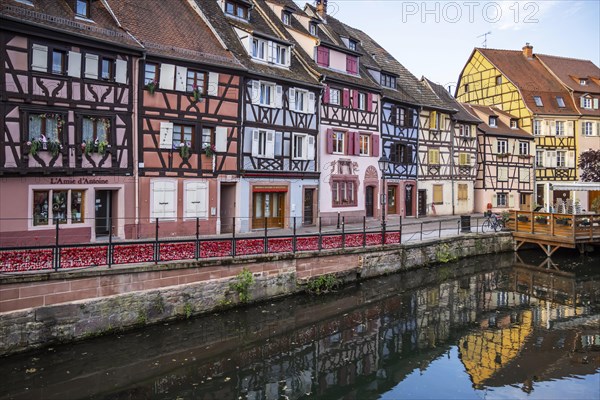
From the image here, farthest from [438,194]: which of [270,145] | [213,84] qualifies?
[213,84]

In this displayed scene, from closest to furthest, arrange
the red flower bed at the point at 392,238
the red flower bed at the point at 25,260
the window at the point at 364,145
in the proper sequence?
the red flower bed at the point at 25,260, the red flower bed at the point at 392,238, the window at the point at 364,145

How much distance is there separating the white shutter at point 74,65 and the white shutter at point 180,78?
3.91 meters

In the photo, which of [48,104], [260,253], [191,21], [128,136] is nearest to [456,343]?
[260,253]

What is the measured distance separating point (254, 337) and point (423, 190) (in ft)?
80.6

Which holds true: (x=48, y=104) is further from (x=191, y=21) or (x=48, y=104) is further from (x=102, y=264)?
(x=191, y=21)

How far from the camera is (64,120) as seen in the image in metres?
16.5

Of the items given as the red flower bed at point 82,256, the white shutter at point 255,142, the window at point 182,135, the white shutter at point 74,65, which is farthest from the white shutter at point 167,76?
the red flower bed at point 82,256

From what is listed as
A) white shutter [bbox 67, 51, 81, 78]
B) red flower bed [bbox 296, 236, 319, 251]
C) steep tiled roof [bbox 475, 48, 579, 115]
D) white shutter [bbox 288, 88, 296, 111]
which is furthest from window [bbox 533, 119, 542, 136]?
white shutter [bbox 67, 51, 81, 78]

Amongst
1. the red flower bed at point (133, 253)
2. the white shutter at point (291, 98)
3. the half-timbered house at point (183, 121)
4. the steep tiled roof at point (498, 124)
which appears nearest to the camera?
the red flower bed at point (133, 253)

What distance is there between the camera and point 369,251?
18.8 meters

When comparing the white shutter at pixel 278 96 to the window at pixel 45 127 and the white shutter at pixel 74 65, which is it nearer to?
the white shutter at pixel 74 65

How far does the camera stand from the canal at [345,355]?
9664 mm

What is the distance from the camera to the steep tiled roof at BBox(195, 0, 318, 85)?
22469 mm

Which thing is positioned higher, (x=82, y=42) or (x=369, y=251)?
(x=82, y=42)
